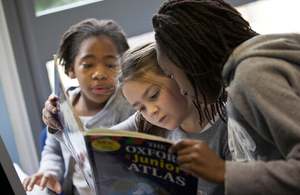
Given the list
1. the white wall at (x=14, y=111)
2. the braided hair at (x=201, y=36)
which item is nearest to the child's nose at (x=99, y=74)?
the braided hair at (x=201, y=36)

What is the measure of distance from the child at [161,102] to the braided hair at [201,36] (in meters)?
0.18

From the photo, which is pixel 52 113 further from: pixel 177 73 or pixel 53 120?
pixel 177 73

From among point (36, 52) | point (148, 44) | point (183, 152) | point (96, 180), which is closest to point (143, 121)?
point (148, 44)

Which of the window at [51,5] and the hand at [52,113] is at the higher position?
the window at [51,5]

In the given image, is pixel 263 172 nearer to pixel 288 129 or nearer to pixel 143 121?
pixel 288 129

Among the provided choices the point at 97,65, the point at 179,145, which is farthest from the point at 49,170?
the point at 179,145

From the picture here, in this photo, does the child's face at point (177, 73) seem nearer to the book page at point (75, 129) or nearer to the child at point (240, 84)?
the child at point (240, 84)

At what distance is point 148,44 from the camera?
916 mm

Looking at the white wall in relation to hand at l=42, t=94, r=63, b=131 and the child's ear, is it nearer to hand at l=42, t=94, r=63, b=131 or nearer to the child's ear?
the child's ear

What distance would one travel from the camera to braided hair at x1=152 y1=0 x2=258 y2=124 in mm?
589

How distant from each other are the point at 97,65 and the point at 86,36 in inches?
6.0

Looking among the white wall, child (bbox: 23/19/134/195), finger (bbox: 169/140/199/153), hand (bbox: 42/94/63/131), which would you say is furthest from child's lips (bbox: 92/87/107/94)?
finger (bbox: 169/140/199/153)

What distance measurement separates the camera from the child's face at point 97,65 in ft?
3.67

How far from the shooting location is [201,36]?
0.59 meters
